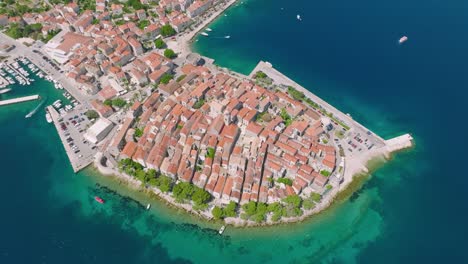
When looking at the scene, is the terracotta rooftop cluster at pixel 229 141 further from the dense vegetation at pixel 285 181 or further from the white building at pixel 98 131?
the white building at pixel 98 131

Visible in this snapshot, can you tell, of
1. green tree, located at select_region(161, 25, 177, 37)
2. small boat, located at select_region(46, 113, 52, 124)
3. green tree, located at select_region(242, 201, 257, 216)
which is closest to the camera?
green tree, located at select_region(242, 201, 257, 216)

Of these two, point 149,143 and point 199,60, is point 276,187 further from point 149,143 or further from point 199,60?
point 199,60

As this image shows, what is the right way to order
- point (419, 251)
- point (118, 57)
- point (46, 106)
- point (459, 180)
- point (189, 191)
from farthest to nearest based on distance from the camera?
point (118, 57) → point (46, 106) → point (459, 180) → point (189, 191) → point (419, 251)

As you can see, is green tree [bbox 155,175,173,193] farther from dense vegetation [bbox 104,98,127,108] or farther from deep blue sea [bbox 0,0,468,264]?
dense vegetation [bbox 104,98,127,108]

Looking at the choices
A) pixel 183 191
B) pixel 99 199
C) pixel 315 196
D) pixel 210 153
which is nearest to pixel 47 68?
pixel 99 199

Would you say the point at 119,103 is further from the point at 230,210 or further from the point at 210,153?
the point at 230,210

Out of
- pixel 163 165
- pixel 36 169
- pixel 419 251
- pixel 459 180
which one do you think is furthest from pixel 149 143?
pixel 459 180

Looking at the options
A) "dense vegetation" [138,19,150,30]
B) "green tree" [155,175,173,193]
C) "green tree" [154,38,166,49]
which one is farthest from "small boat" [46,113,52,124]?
"dense vegetation" [138,19,150,30]
